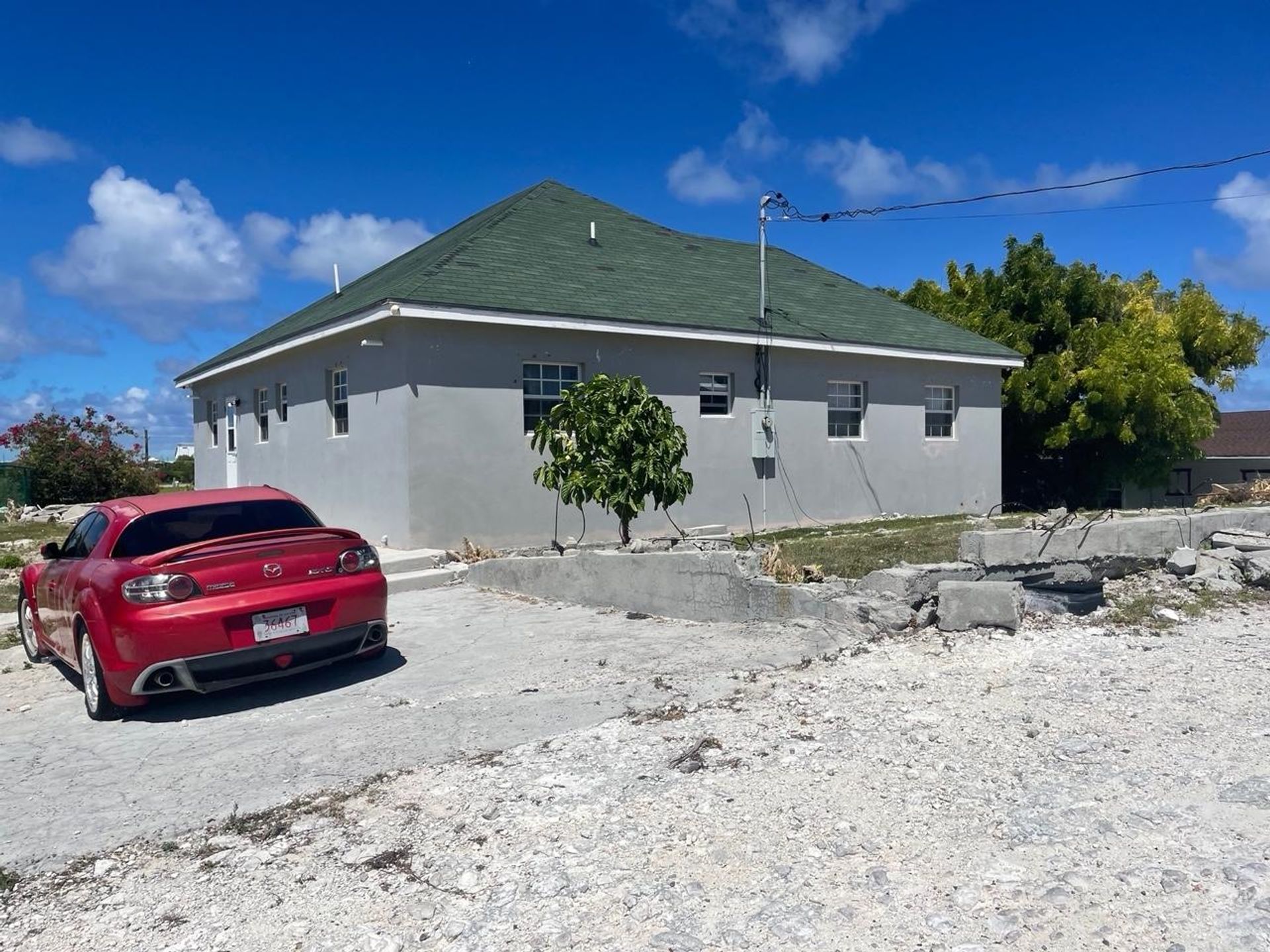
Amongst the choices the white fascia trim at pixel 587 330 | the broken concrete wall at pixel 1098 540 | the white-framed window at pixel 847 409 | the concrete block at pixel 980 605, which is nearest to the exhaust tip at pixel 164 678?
the concrete block at pixel 980 605

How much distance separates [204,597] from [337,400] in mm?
9451

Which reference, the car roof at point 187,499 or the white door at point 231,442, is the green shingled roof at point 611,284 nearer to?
the white door at point 231,442

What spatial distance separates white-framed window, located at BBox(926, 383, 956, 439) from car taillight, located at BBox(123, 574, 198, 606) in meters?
15.5

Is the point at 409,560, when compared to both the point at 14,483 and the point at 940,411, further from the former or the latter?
the point at 14,483

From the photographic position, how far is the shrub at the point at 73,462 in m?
26.8

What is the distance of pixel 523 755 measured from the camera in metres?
5.21

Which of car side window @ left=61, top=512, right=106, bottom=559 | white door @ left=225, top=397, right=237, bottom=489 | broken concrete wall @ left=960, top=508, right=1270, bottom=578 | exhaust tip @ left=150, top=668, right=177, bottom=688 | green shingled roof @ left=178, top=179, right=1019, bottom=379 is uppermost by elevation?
green shingled roof @ left=178, top=179, right=1019, bottom=379

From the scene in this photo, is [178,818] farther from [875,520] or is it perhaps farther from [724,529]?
[875,520]

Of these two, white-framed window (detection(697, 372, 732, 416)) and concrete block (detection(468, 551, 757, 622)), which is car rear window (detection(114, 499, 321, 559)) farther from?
white-framed window (detection(697, 372, 732, 416))

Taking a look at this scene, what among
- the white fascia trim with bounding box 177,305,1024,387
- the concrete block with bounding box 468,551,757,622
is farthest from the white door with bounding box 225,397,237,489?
the concrete block with bounding box 468,551,757,622

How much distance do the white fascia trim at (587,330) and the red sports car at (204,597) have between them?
588 centimetres

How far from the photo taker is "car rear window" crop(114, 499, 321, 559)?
669cm

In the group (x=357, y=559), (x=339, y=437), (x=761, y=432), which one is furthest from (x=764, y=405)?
(x=357, y=559)

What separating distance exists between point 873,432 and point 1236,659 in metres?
11.7
